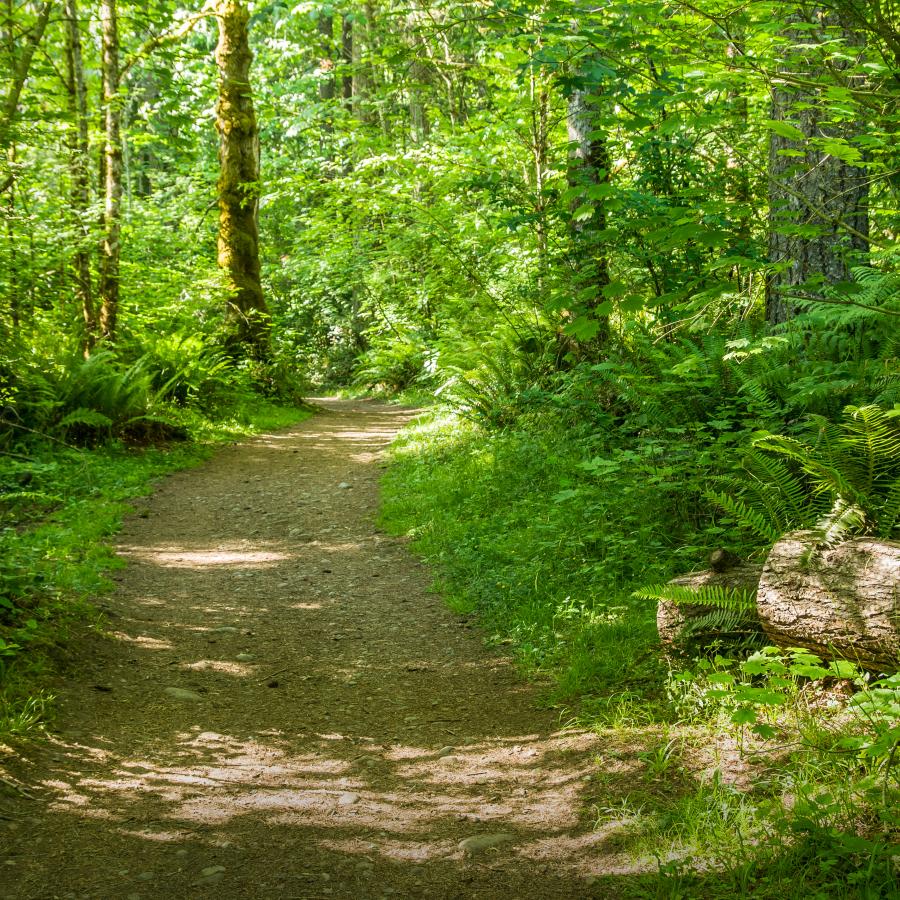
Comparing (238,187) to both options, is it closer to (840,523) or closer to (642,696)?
(642,696)

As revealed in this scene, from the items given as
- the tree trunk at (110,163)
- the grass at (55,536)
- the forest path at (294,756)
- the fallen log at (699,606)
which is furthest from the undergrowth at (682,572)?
the tree trunk at (110,163)

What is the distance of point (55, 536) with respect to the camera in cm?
665

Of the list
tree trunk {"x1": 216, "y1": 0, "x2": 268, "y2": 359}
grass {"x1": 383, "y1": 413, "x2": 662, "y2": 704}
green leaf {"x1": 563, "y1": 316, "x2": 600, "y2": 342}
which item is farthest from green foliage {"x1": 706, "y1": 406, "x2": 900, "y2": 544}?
tree trunk {"x1": 216, "y1": 0, "x2": 268, "y2": 359}

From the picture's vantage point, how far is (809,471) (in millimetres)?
4152

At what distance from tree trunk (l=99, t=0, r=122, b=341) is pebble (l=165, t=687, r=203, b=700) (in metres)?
7.45

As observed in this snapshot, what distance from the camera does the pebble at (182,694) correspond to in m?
4.53

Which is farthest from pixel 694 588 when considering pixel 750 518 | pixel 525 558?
pixel 525 558

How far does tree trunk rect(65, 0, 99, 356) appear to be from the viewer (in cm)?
1035

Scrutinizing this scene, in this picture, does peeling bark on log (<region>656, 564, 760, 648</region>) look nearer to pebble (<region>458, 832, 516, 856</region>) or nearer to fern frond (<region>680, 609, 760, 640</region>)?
fern frond (<region>680, 609, 760, 640</region>)

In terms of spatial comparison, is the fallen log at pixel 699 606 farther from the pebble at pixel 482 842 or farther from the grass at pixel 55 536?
the grass at pixel 55 536

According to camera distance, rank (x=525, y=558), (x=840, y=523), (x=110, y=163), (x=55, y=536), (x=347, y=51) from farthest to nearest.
A: (x=347, y=51), (x=110, y=163), (x=55, y=536), (x=525, y=558), (x=840, y=523)

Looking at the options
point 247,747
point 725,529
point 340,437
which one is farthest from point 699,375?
point 340,437

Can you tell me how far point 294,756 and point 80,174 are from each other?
941 centimetres

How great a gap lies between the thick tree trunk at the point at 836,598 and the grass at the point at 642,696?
0.98 feet
